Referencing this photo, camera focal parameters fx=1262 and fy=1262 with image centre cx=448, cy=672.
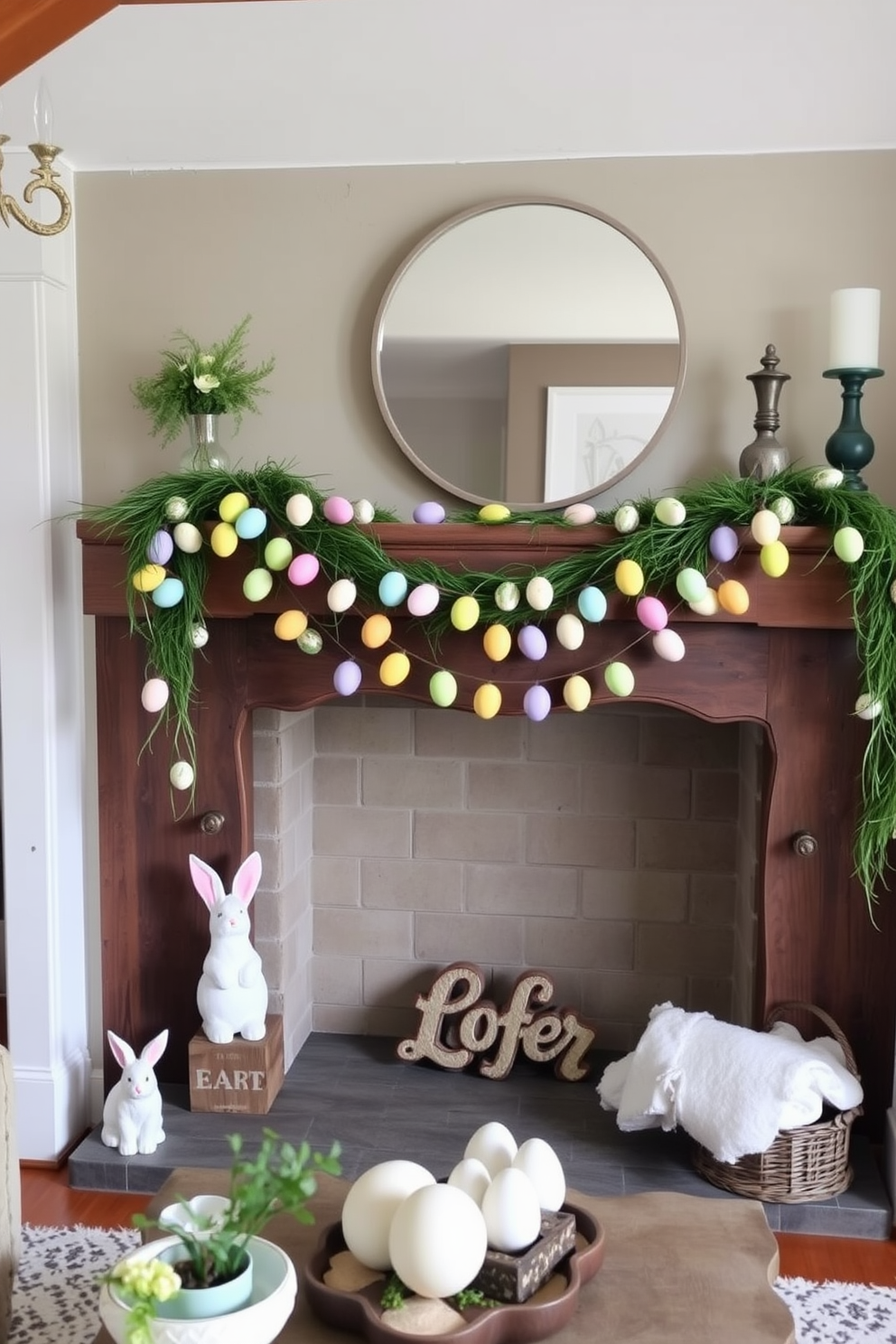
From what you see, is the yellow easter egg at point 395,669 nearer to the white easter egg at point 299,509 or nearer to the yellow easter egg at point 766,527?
the white easter egg at point 299,509

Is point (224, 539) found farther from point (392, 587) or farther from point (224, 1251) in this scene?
point (224, 1251)

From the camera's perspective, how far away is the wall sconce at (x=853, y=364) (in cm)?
235

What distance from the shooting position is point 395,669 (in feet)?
7.76

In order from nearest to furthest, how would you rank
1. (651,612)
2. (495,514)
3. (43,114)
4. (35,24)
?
(43,114), (35,24), (651,612), (495,514)

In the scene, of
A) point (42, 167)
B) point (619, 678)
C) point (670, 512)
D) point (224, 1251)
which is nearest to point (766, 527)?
point (670, 512)

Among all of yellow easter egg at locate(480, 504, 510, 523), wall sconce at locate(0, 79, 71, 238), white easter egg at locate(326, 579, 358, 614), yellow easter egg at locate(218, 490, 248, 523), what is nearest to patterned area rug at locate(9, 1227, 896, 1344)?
white easter egg at locate(326, 579, 358, 614)

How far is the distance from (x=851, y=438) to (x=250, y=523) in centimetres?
115

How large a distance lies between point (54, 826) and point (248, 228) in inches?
52.0

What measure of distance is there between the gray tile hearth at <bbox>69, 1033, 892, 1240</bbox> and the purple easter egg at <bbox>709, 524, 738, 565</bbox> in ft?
3.88

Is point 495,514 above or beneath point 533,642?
above

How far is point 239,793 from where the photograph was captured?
262 cm

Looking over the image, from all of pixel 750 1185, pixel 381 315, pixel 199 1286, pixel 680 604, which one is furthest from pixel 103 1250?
pixel 381 315

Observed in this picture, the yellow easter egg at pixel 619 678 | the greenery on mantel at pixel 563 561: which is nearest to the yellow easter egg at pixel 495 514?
the greenery on mantel at pixel 563 561

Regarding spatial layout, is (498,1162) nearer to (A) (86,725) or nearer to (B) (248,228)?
(A) (86,725)
